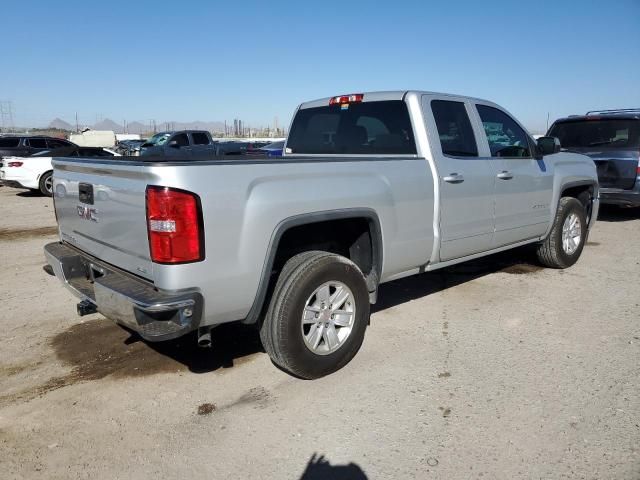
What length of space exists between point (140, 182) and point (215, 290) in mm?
715

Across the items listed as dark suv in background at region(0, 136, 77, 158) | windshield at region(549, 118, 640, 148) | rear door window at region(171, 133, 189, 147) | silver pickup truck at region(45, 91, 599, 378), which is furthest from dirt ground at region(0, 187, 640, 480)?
rear door window at region(171, 133, 189, 147)

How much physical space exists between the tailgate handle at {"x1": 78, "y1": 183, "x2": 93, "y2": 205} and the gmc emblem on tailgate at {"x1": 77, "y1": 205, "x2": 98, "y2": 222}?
48mm

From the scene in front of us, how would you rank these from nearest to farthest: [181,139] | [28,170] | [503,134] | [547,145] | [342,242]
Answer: [342,242] < [503,134] < [547,145] < [28,170] < [181,139]

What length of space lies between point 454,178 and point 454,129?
54 centimetres

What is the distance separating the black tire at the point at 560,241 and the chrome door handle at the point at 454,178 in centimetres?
221

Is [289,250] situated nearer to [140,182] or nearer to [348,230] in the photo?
[348,230]

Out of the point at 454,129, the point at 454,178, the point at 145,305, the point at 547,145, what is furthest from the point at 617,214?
the point at 145,305

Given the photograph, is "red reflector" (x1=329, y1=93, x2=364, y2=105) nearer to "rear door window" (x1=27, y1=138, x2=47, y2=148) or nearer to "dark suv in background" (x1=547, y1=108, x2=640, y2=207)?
"dark suv in background" (x1=547, y1=108, x2=640, y2=207)

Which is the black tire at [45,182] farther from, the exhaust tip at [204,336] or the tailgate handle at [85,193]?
the exhaust tip at [204,336]

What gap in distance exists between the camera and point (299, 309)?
3.16 m

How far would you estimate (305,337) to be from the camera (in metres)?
3.33

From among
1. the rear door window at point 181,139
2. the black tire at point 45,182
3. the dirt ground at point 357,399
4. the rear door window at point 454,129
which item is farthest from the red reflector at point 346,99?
the rear door window at point 181,139

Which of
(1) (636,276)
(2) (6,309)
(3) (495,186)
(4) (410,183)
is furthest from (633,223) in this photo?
(2) (6,309)

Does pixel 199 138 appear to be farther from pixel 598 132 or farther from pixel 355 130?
pixel 355 130
